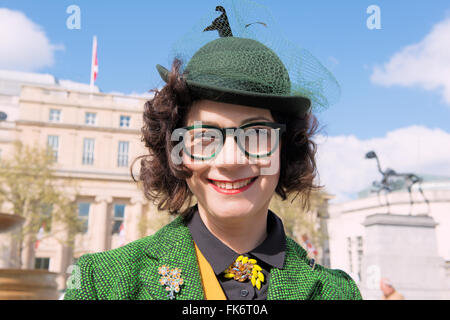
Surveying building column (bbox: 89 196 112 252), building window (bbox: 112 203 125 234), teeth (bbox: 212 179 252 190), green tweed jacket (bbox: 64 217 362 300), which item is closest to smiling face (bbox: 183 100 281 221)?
teeth (bbox: 212 179 252 190)

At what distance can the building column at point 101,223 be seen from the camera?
4331cm

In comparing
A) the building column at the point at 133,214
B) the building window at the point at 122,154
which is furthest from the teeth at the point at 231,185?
the building window at the point at 122,154

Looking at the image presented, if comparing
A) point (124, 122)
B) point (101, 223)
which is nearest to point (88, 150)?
point (124, 122)

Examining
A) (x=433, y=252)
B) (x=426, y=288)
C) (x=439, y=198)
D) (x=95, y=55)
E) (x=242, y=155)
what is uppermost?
(x=95, y=55)

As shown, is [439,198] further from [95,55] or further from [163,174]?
[163,174]

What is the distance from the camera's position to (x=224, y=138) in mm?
1854

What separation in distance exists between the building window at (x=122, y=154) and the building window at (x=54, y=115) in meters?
6.49

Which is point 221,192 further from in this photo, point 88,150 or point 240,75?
point 88,150
